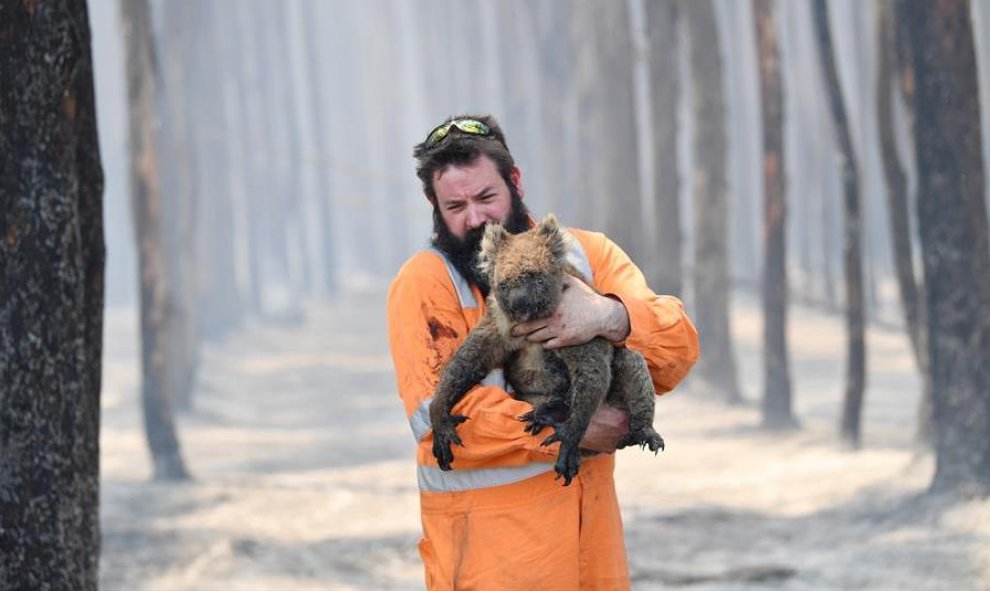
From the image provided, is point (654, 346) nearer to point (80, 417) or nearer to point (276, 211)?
point (80, 417)

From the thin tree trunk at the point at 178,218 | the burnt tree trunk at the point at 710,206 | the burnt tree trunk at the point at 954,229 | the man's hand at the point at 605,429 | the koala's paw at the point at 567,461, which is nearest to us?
the koala's paw at the point at 567,461

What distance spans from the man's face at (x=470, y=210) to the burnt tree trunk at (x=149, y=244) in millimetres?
10046

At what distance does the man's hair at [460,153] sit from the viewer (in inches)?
136

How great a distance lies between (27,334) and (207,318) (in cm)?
2442

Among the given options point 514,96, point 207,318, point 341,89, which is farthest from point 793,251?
point 341,89

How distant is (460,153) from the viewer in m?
3.45

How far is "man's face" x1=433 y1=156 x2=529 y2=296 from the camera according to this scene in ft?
11.3

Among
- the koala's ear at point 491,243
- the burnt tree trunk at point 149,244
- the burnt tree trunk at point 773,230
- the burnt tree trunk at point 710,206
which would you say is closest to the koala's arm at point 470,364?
the koala's ear at point 491,243

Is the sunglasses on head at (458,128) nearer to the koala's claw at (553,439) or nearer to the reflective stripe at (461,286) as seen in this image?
the reflective stripe at (461,286)

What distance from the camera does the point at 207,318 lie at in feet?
94.5

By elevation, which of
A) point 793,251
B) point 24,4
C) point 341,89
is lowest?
point 793,251

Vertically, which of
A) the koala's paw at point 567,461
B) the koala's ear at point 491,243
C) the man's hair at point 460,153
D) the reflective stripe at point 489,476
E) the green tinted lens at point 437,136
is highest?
the green tinted lens at point 437,136

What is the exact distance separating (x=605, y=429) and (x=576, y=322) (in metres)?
0.25

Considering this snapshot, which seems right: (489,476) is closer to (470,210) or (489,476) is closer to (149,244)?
(470,210)
